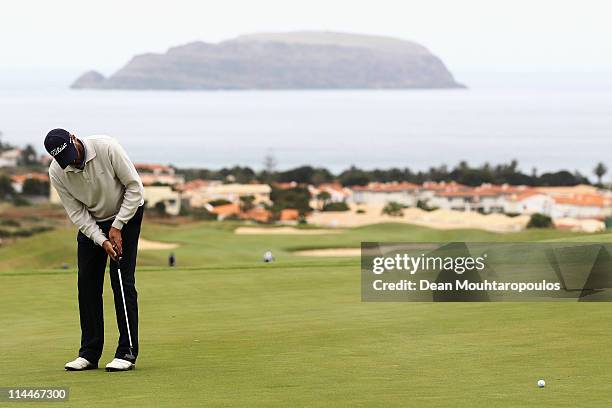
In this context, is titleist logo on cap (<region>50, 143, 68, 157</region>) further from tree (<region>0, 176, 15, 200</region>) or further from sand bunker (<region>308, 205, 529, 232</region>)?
tree (<region>0, 176, 15, 200</region>)

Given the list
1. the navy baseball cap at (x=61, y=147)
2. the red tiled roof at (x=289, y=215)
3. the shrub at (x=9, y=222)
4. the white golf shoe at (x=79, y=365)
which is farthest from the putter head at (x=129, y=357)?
the red tiled roof at (x=289, y=215)

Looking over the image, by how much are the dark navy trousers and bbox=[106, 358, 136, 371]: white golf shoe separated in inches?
2.2

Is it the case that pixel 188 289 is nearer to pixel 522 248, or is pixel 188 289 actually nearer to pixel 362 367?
pixel 522 248

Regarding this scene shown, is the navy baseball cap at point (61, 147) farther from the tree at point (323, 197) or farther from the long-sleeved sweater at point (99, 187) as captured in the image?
the tree at point (323, 197)

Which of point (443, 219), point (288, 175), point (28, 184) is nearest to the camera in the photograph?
point (443, 219)

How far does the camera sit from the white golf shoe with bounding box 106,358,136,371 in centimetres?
771

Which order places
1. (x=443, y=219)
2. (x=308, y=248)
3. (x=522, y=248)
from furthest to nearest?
(x=443, y=219) < (x=308, y=248) < (x=522, y=248)

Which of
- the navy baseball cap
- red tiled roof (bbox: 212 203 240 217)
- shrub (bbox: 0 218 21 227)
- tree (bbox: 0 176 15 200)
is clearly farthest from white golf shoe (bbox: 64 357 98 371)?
tree (bbox: 0 176 15 200)

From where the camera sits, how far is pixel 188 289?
14398 millimetres

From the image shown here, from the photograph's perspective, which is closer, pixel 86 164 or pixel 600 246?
pixel 86 164

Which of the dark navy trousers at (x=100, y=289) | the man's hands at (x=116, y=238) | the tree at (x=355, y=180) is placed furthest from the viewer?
the tree at (x=355, y=180)

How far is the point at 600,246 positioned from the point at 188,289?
4.70 meters

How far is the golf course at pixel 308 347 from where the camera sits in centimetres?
650

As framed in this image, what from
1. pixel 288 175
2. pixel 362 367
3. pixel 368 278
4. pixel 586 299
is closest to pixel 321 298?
pixel 368 278
